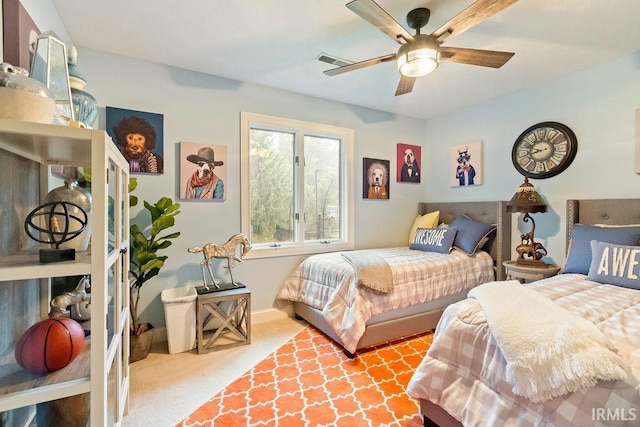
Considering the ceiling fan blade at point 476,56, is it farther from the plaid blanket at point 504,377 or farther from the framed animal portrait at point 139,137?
the framed animal portrait at point 139,137

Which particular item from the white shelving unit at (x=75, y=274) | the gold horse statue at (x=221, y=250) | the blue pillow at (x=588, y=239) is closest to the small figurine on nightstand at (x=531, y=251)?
the blue pillow at (x=588, y=239)

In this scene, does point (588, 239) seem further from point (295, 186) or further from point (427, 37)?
point (295, 186)

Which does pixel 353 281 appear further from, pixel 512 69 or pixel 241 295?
pixel 512 69

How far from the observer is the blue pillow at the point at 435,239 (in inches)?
121

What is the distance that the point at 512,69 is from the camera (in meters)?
2.58

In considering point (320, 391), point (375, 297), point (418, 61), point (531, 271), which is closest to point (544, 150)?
point (531, 271)

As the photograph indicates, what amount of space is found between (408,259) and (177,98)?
261 centimetres

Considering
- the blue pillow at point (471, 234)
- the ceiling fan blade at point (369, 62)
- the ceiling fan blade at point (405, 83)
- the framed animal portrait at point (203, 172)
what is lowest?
the blue pillow at point (471, 234)

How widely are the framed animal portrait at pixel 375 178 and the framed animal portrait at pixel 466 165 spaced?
86 cm

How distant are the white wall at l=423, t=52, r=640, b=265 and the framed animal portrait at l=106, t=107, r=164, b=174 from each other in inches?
137

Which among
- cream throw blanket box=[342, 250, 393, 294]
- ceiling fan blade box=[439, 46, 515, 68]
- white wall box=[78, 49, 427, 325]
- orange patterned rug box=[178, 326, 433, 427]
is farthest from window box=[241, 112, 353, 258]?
ceiling fan blade box=[439, 46, 515, 68]

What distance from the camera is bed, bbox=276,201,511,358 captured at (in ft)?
7.25

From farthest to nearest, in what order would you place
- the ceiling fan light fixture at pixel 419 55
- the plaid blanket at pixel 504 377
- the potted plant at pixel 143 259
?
the potted plant at pixel 143 259 < the ceiling fan light fixture at pixel 419 55 < the plaid blanket at pixel 504 377

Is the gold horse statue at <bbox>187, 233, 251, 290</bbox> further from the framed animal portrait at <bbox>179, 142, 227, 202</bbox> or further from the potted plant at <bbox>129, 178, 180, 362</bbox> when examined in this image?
the framed animal portrait at <bbox>179, 142, 227, 202</bbox>
